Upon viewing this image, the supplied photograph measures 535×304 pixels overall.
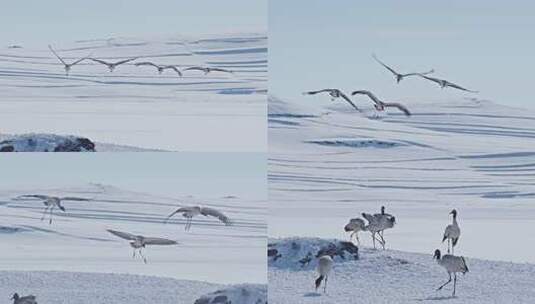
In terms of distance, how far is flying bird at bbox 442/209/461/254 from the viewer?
14.9 feet

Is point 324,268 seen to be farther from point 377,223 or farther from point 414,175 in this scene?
point 414,175

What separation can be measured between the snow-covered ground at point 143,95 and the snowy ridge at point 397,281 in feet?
1.68

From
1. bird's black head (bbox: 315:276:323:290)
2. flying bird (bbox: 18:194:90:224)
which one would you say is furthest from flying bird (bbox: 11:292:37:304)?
bird's black head (bbox: 315:276:323:290)

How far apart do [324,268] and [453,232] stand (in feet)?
1.60

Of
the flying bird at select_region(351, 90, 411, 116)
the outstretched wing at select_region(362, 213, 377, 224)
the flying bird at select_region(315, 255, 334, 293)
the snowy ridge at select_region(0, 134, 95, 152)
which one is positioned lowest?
the flying bird at select_region(315, 255, 334, 293)

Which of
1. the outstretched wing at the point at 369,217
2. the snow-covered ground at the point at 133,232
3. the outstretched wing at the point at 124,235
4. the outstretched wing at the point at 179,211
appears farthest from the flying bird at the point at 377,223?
the outstretched wing at the point at 124,235

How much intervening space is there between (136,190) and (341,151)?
0.76m

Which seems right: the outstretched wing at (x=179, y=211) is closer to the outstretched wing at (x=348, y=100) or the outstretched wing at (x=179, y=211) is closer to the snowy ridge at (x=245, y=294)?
the snowy ridge at (x=245, y=294)

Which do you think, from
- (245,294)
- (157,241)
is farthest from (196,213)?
(245,294)

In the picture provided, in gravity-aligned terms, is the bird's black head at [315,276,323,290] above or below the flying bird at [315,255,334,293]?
below

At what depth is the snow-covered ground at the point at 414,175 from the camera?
452cm

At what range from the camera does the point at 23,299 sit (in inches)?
180

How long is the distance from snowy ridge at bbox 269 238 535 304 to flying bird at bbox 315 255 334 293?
0.02 m

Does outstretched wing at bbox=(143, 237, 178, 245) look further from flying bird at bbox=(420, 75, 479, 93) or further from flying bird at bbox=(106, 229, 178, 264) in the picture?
flying bird at bbox=(420, 75, 479, 93)
